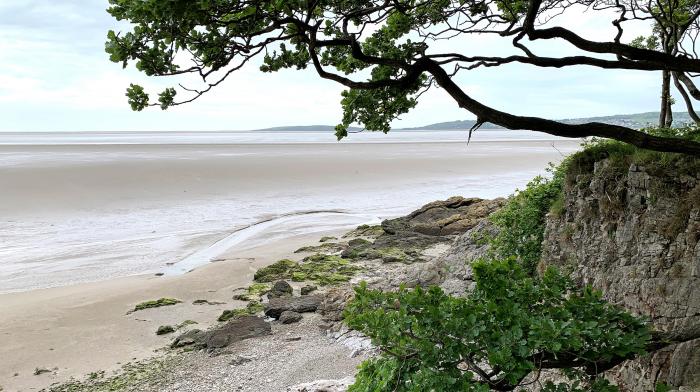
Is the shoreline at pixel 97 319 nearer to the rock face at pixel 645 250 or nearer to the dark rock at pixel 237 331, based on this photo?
the dark rock at pixel 237 331

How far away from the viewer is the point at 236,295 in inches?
547

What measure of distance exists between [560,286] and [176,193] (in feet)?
89.9

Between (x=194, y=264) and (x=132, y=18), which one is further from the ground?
(x=132, y=18)

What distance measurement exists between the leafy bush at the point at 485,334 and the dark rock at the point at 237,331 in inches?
270

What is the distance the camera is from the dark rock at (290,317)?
37.9 ft

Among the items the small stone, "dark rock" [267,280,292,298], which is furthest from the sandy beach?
the small stone

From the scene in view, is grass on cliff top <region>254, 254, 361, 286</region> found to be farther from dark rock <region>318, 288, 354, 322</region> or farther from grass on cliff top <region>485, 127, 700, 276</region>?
grass on cliff top <region>485, 127, 700, 276</region>

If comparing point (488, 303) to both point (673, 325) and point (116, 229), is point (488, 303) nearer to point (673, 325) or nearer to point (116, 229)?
point (673, 325)

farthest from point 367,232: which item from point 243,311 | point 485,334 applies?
point 485,334

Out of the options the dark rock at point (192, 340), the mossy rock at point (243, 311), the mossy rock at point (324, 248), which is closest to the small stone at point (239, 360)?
the dark rock at point (192, 340)

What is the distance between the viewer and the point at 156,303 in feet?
43.5

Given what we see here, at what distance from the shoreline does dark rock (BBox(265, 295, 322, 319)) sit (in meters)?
1.26

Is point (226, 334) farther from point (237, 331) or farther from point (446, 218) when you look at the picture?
point (446, 218)

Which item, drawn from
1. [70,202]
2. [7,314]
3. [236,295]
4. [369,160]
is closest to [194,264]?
[236,295]
